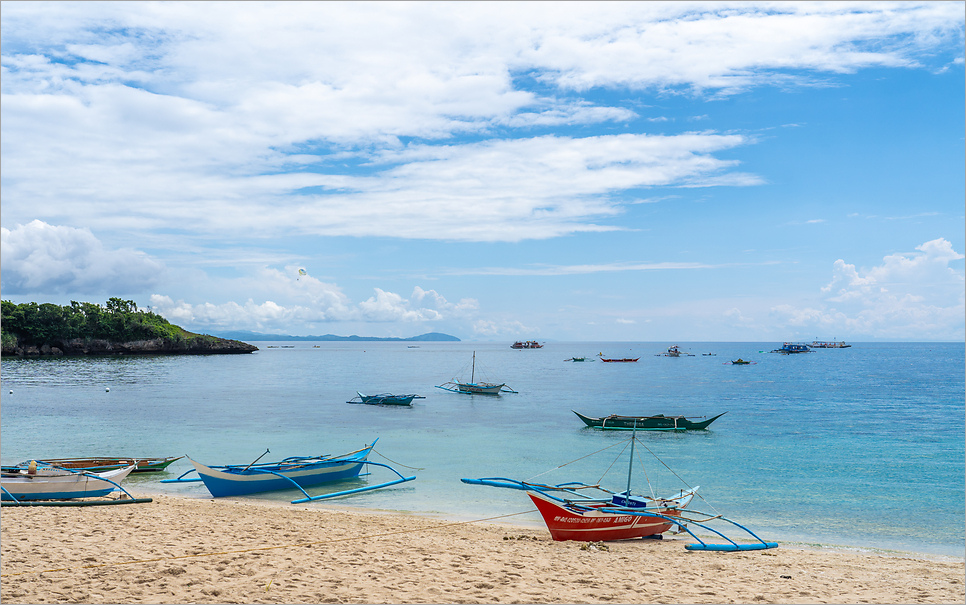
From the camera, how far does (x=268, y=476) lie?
1684 centimetres

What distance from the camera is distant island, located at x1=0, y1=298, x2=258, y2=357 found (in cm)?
9975

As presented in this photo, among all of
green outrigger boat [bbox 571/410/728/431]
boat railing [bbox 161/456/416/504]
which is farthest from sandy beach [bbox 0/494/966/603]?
green outrigger boat [bbox 571/410/728/431]

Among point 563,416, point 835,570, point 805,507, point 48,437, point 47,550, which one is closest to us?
point 47,550

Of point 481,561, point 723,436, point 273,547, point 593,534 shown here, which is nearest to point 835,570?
point 593,534

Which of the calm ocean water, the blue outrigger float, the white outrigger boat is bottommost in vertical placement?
the calm ocean water

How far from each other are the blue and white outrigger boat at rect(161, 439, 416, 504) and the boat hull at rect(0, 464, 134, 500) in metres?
2.18

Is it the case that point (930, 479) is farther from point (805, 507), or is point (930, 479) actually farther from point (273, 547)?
point (273, 547)

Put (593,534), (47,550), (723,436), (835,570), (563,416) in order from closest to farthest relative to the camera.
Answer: (47,550)
(835,570)
(593,534)
(723,436)
(563,416)

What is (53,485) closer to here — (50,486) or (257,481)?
(50,486)

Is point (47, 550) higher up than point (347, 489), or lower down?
higher up

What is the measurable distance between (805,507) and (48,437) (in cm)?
3049

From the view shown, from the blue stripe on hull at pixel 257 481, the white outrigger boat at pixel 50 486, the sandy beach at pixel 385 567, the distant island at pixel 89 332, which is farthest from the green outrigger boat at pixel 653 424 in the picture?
the distant island at pixel 89 332

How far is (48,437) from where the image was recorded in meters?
26.0

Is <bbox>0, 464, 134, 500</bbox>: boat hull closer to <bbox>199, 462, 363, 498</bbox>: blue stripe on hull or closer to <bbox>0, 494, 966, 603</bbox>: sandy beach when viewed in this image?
<bbox>0, 494, 966, 603</bbox>: sandy beach
